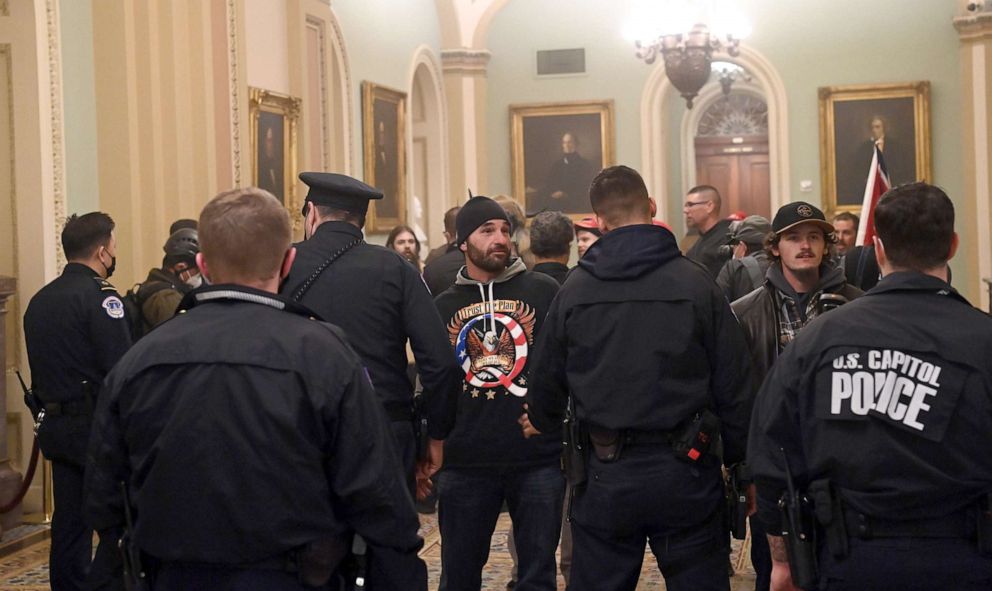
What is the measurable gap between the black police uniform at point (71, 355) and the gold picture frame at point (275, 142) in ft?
14.4

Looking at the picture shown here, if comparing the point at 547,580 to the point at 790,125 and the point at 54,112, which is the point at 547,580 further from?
the point at 790,125

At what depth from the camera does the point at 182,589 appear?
2934 mm

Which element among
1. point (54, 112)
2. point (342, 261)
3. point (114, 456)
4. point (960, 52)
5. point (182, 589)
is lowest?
point (182, 589)

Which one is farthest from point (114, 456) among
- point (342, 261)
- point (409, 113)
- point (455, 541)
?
point (409, 113)

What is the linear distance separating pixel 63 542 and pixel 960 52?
12910 mm

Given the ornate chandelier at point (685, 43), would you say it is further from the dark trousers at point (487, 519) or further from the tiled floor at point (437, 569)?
the dark trousers at point (487, 519)

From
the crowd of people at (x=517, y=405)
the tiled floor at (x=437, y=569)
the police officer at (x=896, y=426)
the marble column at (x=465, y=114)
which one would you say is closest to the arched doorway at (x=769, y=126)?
the marble column at (x=465, y=114)

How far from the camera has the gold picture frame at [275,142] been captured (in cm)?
1021

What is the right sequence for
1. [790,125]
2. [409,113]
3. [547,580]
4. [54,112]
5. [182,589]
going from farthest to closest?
[790,125] < [409,113] < [54,112] < [547,580] < [182,589]

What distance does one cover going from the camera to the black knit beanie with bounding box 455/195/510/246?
209 inches

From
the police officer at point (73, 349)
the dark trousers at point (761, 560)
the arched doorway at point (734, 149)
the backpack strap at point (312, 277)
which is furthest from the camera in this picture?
the arched doorway at point (734, 149)

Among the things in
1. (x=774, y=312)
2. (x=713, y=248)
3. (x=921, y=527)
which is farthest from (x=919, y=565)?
(x=713, y=248)

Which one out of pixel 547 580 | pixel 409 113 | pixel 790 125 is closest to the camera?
pixel 547 580

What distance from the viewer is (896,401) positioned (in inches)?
123
